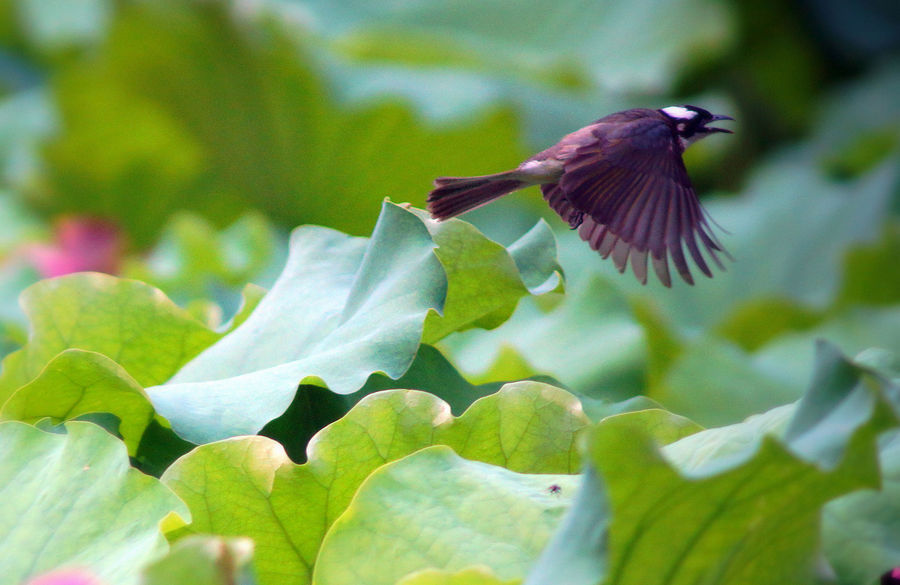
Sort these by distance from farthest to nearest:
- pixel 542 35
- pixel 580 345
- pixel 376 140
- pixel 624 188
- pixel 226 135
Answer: pixel 542 35 < pixel 226 135 < pixel 376 140 < pixel 580 345 < pixel 624 188

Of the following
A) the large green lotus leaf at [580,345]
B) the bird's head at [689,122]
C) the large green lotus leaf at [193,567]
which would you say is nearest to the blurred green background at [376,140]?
the large green lotus leaf at [580,345]

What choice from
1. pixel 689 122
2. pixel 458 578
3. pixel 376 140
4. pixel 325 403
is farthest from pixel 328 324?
pixel 376 140

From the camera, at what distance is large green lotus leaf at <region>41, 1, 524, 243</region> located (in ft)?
8.95

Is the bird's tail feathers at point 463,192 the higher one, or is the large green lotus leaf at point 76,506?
the bird's tail feathers at point 463,192

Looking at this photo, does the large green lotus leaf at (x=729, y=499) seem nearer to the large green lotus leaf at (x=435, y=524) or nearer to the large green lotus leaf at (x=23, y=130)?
the large green lotus leaf at (x=435, y=524)

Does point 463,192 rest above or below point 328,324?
above

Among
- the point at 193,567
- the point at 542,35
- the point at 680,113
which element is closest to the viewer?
the point at 193,567

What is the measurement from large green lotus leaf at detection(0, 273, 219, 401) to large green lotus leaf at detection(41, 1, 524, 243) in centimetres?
193

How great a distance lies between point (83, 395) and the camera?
2.06ft

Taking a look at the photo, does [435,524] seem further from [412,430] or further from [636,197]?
[636,197]

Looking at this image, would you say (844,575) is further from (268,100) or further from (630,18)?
(630,18)

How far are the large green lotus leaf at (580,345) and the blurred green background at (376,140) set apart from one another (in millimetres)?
364

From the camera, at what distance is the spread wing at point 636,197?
0.74 metres

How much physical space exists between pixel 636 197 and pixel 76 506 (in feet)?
1.52
